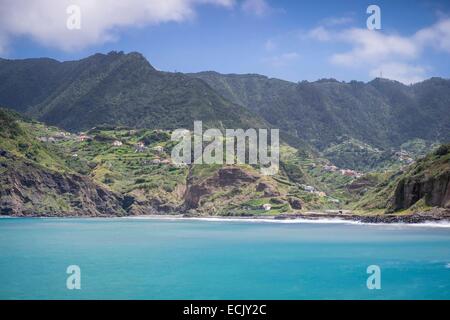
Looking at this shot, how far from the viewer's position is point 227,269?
55.2 meters

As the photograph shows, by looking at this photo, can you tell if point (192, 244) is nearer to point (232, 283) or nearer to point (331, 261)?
point (331, 261)

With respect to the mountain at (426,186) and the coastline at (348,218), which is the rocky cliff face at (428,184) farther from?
the coastline at (348,218)

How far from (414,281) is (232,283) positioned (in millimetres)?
14884

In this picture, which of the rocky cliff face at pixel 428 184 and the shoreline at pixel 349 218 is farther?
the rocky cliff face at pixel 428 184

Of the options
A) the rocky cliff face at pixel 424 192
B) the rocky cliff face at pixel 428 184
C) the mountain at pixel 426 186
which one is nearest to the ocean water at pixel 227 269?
the rocky cliff face at pixel 424 192

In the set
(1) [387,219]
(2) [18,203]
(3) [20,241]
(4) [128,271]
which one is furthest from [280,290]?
(2) [18,203]

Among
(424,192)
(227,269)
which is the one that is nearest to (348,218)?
(424,192)

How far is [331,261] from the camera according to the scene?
61.0 m

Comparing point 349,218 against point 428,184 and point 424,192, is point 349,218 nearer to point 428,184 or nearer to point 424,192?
point 424,192

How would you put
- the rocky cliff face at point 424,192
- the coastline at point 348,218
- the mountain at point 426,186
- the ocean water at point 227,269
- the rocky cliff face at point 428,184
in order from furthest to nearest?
the mountain at point 426,186 < the rocky cliff face at point 428,184 < the rocky cliff face at point 424,192 < the coastline at point 348,218 < the ocean water at point 227,269

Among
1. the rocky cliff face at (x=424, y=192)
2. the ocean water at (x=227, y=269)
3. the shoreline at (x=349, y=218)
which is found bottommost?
the shoreline at (x=349, y=218)

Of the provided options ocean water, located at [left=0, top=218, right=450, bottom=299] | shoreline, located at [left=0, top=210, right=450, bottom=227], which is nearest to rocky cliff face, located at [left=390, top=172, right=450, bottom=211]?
shoreline, located at [left=0, top=210, right=450, bottom=227]

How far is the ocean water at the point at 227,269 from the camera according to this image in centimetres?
4175

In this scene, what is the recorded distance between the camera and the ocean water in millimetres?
41750
